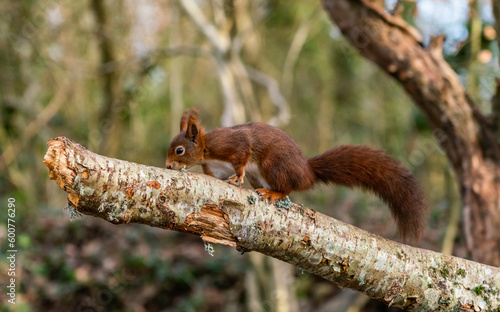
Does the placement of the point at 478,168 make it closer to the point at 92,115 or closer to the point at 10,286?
the point at 10,286

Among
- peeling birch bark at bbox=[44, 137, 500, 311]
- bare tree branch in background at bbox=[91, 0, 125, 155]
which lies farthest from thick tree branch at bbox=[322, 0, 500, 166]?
bare tree branch in background at bbox=[91, 0, 125, 155]

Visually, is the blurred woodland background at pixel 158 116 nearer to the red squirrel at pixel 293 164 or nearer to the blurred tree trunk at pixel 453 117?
the blurred tree trunk at pixel 453 117

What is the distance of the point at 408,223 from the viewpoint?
2.30 meters

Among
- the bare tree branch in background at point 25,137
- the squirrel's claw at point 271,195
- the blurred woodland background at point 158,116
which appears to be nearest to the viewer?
the squirrel's claw at point 271,195

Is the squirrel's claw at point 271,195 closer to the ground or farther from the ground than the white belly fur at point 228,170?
closer to the ground

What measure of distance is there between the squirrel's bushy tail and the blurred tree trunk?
0.86 meters

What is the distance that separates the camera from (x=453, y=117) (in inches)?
117

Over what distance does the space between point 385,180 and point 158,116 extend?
7210mm

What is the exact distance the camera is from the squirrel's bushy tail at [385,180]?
229 cm

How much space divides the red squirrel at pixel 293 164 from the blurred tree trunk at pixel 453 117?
2.86 feet

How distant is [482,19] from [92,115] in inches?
241

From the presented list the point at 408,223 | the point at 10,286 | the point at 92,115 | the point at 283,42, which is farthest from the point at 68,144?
the point at 283,42

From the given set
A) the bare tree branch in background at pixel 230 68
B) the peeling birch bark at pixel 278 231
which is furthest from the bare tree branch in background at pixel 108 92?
the peeling birch bark at pixel 278 231

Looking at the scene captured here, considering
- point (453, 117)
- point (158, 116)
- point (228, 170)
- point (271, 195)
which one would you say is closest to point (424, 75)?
point (453, 117)
